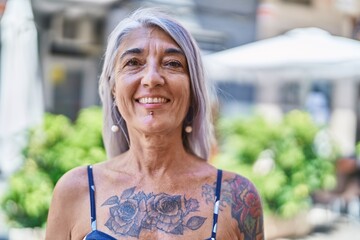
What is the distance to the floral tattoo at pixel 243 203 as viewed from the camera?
5.45 ft

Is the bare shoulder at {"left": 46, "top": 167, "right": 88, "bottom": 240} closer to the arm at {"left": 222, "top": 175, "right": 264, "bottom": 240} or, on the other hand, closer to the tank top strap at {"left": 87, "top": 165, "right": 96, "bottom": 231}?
the tank top strap at {"left": 87, "top": 165, "right": 96, "bottom": 231}

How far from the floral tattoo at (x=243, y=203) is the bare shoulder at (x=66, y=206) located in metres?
0.36

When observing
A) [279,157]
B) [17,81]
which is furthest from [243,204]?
[17,81]

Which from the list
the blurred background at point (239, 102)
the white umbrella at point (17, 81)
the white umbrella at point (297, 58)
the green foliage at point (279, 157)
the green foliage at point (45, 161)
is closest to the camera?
the green foliage at point (45, 161)

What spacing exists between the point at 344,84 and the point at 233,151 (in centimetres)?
717

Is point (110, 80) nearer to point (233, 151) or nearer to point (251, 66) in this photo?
point (233, 151)

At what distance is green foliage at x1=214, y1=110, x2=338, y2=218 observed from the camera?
19.4 ft

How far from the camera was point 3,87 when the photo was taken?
262 inches

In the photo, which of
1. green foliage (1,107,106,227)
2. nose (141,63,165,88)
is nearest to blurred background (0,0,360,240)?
green foliage (1,107,106,227)

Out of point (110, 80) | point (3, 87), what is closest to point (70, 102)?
point (3, 87)

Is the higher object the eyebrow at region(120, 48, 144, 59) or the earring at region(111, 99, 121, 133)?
the eyebrow at region(120, 48, 144, 59)

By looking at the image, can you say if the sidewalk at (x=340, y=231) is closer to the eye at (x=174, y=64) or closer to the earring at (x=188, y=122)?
the earring at (x=188, y=122)

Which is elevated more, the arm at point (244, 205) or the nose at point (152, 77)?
the nose at point (152, 77)

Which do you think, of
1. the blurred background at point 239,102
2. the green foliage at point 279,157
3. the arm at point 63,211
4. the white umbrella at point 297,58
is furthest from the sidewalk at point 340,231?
the arm at point 63,211
